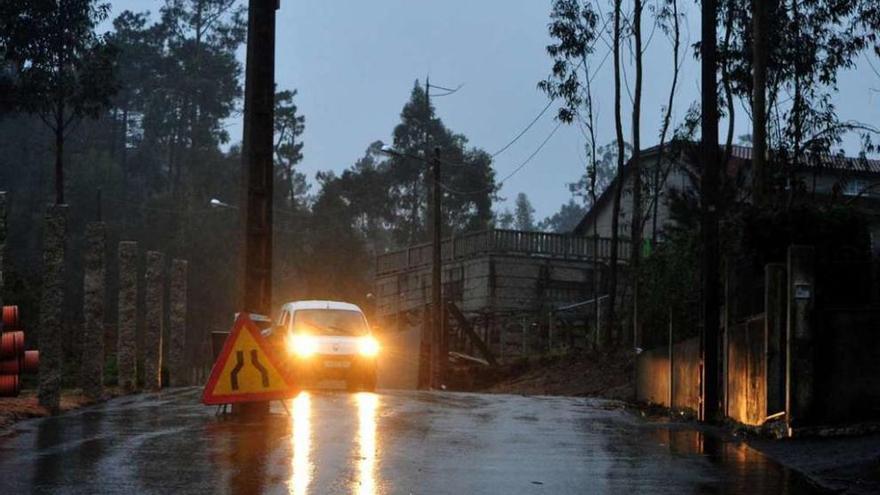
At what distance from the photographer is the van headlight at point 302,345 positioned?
2703 centimetres

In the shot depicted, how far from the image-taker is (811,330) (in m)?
13.7

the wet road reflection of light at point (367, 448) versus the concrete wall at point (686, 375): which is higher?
the concrete wall at point (686, 375)

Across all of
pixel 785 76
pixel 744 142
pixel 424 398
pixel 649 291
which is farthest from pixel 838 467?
pixel 744 142

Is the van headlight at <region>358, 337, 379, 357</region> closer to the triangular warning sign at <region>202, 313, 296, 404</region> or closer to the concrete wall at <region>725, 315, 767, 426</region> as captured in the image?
the concrete wall at <region>725, 315, 767, 426</region>

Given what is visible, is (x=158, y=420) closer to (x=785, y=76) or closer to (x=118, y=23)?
(x=785, y=76)

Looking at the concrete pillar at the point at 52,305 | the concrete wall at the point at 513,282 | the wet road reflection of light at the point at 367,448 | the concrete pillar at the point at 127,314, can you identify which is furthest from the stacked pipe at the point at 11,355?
the concrete wall at the point at 513,282

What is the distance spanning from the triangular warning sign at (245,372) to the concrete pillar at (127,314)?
6.21 m

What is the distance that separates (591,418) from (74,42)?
3203 cm

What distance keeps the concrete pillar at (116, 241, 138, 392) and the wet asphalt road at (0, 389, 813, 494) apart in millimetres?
4358

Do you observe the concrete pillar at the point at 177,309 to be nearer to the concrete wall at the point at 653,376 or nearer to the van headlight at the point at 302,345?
the van headlight at the point at 302,345

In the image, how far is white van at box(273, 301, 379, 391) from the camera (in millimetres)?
26969

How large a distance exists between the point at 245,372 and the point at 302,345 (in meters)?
11.6

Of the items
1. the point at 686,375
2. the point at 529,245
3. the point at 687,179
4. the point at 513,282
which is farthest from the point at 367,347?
the point at 687,179

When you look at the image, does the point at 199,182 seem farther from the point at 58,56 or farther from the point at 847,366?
the point at 847,366
